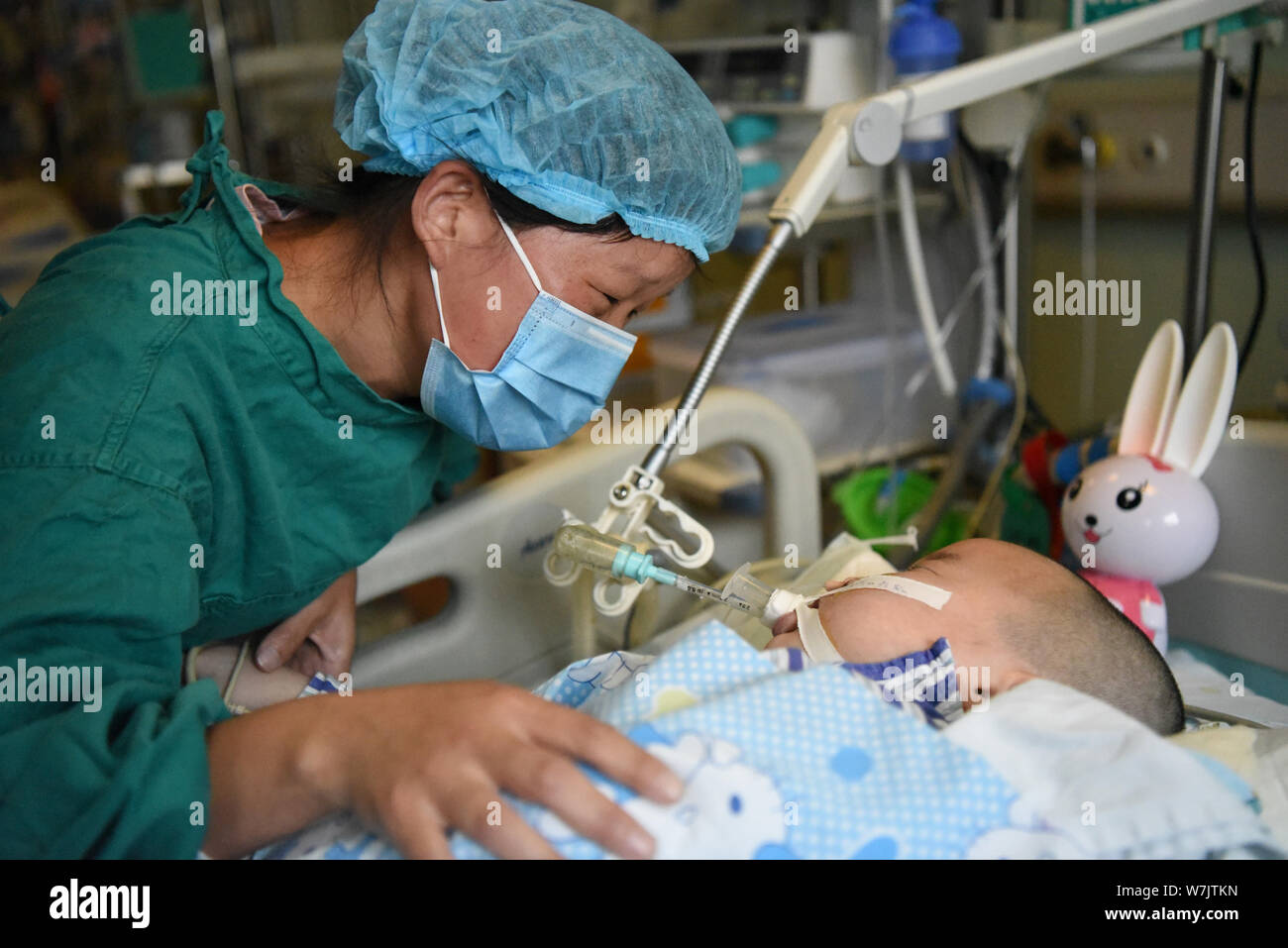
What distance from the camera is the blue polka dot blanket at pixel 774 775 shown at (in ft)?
2.73

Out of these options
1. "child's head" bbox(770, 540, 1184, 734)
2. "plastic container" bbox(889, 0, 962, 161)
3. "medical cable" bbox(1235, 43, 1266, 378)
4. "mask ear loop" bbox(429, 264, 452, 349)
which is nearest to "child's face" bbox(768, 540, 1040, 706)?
A: "child's head" bbox(770, 540, 1184, 734)

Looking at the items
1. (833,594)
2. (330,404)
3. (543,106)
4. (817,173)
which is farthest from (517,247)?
(833,594)

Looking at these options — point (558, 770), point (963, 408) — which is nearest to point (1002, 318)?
point (963, 408)

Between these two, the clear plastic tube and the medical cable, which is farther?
the medical cable

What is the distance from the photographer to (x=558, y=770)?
0.74 meters

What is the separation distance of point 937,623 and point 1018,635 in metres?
0.08

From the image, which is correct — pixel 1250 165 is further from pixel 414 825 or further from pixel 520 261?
pixel 414 825

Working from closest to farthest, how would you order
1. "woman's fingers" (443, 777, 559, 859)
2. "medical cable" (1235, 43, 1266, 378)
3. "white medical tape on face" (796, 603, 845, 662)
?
1. "woman's fingers" (443, 777, 559, 859)
2. "white medical tape on face" (796, 603, 845, 662)
3. "medical cable" (1235, 43, 1266, 378)

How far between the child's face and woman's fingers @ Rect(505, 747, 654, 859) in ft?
1.48

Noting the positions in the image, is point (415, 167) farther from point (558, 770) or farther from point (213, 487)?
point (558, 770)

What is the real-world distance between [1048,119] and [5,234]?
2.71 meters

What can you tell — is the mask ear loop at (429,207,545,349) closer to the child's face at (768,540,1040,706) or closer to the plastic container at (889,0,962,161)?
the child's face at (768,540,1040,706)

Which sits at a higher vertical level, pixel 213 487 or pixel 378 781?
pixel 213 487

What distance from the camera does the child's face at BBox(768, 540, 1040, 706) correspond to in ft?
3.79
